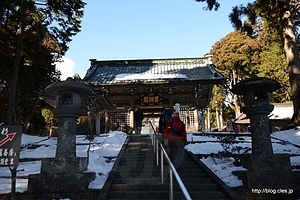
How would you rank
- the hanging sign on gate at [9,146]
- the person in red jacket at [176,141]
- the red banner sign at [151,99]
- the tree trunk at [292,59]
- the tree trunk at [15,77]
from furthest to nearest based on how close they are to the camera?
the red banner sign at [151,99]
the tree trunk at [292,59]
the tree trunk at [15,77]
the person in red jacket at [176,141]
the hanging sign on gate at [9,146]

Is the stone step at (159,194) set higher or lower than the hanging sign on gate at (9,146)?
lower

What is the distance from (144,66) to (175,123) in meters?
14.4

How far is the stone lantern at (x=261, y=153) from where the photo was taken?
4.93 metres

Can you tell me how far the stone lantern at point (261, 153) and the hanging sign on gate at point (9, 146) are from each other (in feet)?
15.1

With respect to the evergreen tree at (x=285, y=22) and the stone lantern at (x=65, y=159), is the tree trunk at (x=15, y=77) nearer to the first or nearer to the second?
the stone lantern at (x=65, y=159)

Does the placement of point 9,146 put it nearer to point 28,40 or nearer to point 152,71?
point 28,40

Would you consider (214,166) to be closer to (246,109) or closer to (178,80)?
(246,109)

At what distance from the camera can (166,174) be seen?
5953 millimetres

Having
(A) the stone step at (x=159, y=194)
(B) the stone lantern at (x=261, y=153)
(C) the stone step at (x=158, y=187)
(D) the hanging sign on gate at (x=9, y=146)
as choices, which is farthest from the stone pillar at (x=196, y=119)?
(D) the hanging sign on gate at (x=9, y=146)

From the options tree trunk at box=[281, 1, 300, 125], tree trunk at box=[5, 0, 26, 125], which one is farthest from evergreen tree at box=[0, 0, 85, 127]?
tree trunk at box=[281, 1, 300, 125]

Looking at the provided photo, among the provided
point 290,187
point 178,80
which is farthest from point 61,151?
point 178,80

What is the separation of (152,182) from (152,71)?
1361 cm

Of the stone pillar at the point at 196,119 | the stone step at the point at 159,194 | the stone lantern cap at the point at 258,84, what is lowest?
the stone step at the point at 159,194

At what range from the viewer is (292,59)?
11539 millimetres
